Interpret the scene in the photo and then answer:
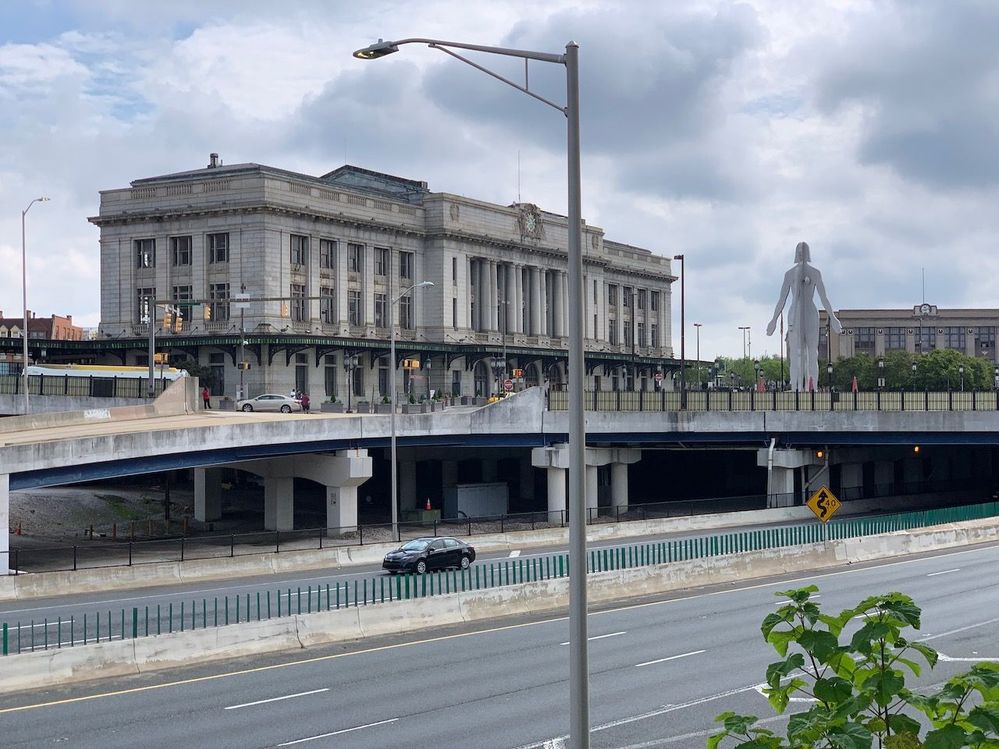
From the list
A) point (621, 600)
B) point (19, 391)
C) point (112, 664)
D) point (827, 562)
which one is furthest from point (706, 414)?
point (112, 664)

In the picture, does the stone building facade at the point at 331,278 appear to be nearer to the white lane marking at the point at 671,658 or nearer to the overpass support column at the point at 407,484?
the overpass support column at the point at 407,484

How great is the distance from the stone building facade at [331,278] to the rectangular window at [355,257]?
13cm

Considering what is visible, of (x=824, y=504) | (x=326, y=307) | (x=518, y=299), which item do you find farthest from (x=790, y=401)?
(x=518, y=299)

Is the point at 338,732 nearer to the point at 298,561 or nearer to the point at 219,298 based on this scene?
the point at 298,561

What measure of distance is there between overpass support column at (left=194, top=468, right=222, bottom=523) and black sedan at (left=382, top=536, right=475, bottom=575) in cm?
2653

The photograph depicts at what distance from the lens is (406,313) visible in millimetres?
120000

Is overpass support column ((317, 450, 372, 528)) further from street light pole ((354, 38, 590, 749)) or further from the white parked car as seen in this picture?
street light pole ((354, 38, 590, 749))

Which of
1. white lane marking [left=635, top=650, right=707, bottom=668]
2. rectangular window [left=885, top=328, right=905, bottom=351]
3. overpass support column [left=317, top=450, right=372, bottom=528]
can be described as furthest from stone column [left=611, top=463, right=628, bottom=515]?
rectangular window [left=885, top=328, right=905, bottom=351]

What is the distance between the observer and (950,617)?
1304 inches

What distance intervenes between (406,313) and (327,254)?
12694mm

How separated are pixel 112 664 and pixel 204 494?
44.9 m

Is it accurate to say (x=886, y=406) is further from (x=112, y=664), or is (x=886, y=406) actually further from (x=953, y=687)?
(x=953, y=687)

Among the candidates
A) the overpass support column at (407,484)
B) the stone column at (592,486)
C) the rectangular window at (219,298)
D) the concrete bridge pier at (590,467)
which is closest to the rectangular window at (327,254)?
the rectangular window at (219,298)

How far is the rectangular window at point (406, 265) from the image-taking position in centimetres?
11856
